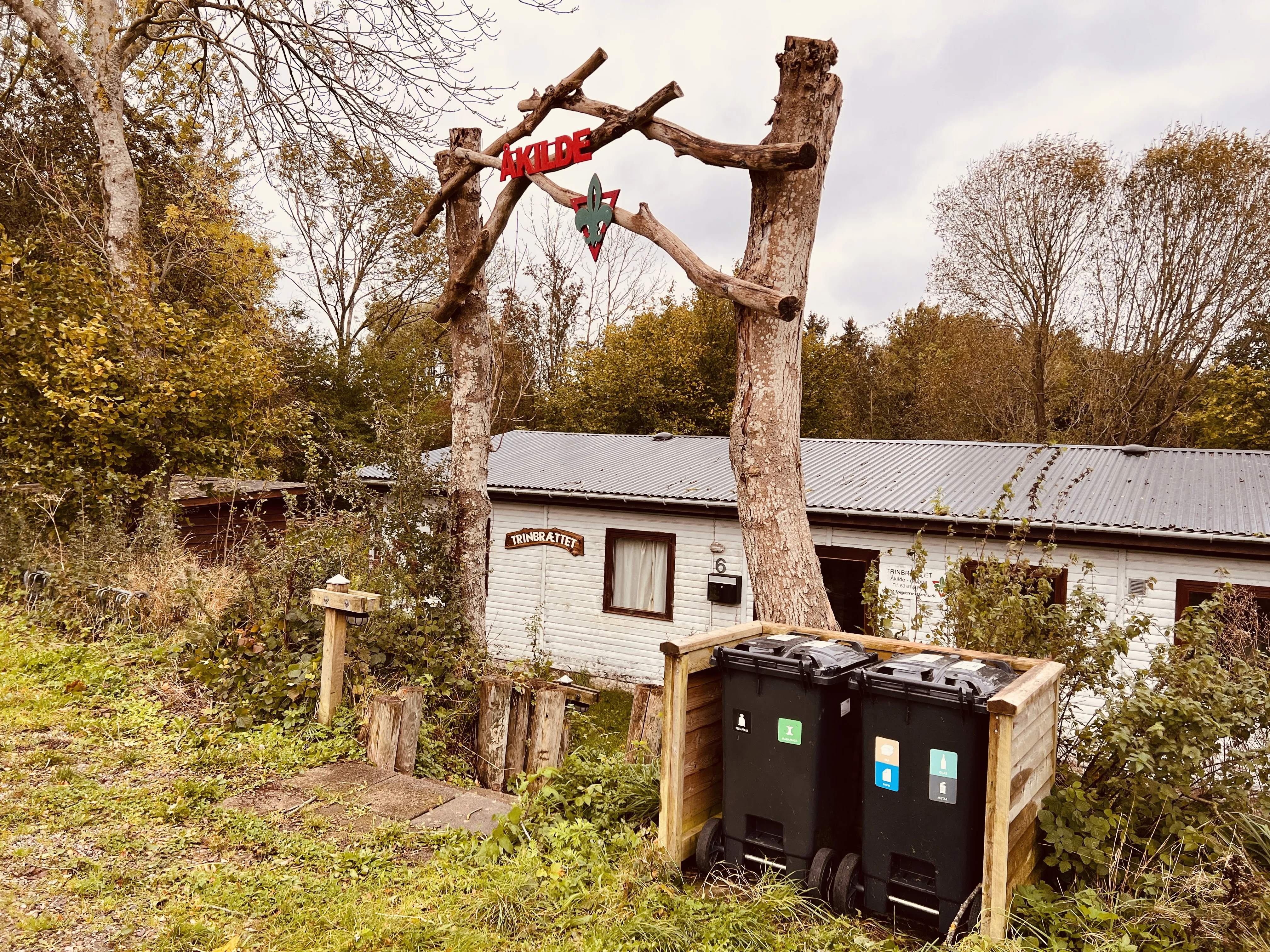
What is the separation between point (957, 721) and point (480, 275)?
18.7ft

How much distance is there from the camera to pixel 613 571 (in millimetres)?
12133

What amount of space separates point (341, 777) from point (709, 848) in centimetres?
225

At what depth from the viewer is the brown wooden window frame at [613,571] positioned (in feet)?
38.1

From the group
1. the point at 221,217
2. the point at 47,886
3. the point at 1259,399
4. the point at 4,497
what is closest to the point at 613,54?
the point at 47,886

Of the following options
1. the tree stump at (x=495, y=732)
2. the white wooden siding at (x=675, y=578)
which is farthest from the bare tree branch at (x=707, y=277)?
the white wooden siding at (x=675, y=578)

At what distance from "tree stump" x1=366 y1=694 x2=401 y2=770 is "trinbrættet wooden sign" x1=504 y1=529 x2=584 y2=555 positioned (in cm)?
765

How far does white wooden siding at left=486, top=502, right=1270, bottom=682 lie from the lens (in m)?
8.77

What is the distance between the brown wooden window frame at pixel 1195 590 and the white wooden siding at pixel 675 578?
4 cm

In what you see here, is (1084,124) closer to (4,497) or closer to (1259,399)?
(1259,399)

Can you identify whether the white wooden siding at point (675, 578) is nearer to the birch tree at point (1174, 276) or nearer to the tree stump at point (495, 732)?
the tree stump at point (495, 732)

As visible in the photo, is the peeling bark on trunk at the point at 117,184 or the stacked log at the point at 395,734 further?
the peeling bark on trunk at the point at 117,184

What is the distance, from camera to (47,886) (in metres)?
3.07

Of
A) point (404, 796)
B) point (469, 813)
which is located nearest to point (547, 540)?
point (404, 796)

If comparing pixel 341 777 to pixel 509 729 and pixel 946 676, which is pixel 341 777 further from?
pixel 946 676
